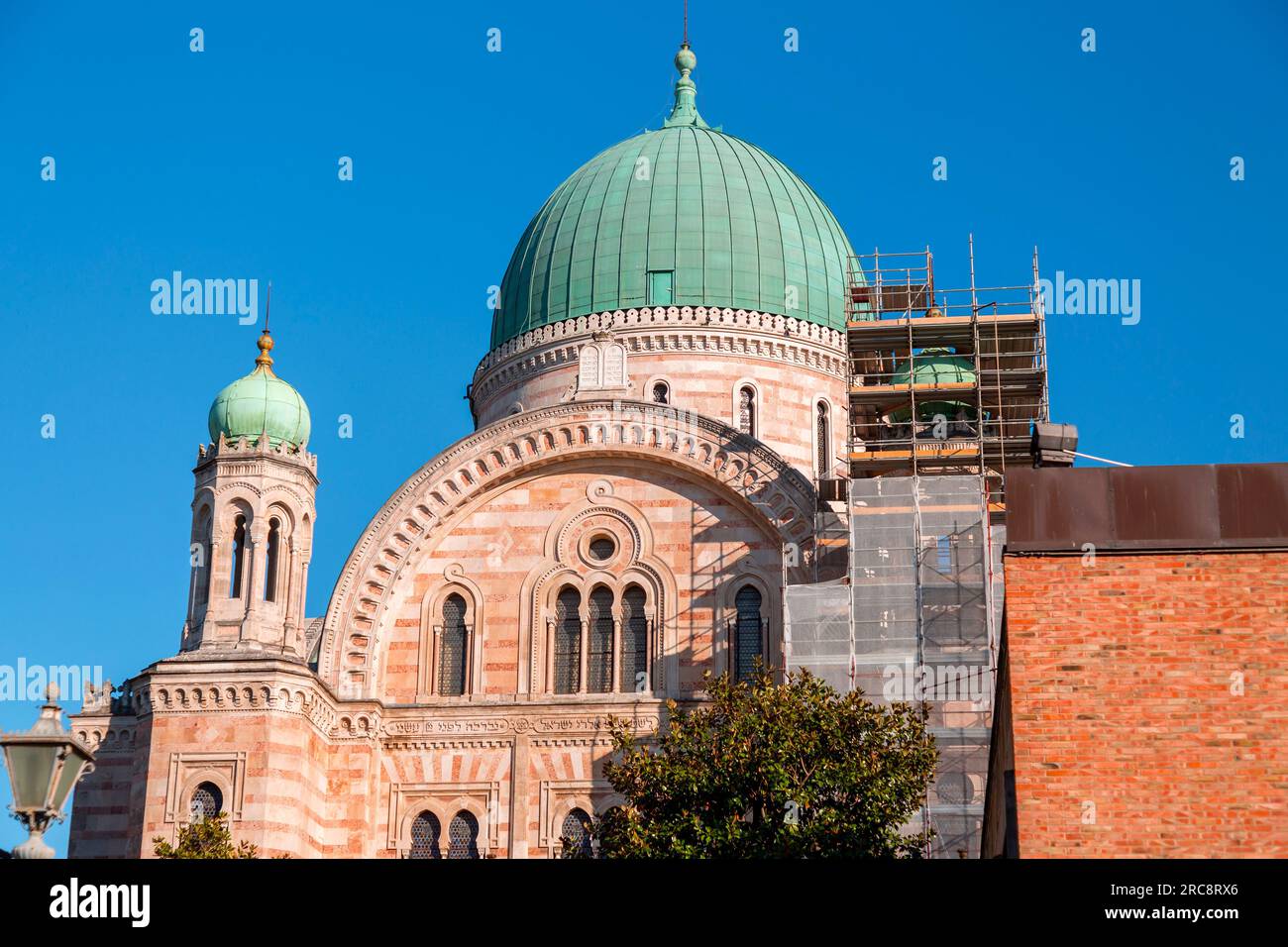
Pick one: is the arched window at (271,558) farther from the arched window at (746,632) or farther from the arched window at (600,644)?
the arched window at (746,632)

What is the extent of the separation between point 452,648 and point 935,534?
29.9 feet

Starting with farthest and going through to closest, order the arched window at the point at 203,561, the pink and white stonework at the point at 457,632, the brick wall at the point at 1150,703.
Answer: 1. the arched window at the point at 203,561
2. the pink and white stonework at the point at 457,632
3. the brick wall at the point at 1150,703

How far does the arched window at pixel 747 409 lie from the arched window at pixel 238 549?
11666mm

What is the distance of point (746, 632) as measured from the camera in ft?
127

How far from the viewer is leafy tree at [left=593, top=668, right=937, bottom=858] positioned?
28703mm

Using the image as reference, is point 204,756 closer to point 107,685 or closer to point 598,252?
point 107,685

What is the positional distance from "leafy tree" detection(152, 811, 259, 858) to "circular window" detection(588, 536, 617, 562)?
9095 millimetres

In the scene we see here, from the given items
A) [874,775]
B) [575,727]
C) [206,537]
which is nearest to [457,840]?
[575,727]

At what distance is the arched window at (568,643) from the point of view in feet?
128

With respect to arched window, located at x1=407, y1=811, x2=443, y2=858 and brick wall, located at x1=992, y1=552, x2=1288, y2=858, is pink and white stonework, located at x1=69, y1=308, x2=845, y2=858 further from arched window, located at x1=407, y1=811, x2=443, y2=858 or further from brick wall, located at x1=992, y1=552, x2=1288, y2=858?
brick wall, located at x1=992, y1=552, x2=1288, y2=858

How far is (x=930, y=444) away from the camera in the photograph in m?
40.0

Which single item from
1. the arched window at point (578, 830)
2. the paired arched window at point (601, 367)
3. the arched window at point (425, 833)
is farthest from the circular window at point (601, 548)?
the arched window at point (425, 833)

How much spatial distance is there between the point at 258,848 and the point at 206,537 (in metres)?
6.17

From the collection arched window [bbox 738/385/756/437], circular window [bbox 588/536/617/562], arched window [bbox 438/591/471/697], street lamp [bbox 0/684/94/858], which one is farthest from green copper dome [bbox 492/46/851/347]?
street lamp [bbox 0/684/94/858]
